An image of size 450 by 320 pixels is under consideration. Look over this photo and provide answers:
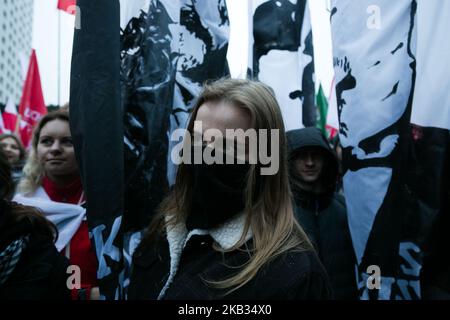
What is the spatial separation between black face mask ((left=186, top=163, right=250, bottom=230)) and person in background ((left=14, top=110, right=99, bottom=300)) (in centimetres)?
93

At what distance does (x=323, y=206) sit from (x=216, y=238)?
1.49 meters

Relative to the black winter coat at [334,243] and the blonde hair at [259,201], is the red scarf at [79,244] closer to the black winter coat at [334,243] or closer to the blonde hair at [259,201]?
the blonde hair at [259,201]

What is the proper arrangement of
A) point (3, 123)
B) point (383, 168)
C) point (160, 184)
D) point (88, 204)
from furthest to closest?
point (3, 123), point (160, 184), point (383, 168), point (88, 204)

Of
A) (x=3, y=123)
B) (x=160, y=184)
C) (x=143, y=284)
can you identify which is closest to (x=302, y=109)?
(x=160, y=184)

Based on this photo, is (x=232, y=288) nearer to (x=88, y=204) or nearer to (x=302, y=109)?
(x=88, y=204)

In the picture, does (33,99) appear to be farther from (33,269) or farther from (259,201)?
(259,201)

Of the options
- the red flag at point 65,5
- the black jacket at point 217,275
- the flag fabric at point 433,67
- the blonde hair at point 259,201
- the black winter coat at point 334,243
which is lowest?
the black winter coat at point 334,243

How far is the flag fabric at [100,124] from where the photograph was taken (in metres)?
1.54

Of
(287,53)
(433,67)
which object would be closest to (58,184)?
(287,53)

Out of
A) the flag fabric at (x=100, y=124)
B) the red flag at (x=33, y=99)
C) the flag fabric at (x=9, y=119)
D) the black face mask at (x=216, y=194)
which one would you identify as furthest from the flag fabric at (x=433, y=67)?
the flag fabric at (x=9, y=119)

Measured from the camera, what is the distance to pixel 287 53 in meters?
3.15

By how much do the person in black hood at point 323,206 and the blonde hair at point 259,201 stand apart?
106cm

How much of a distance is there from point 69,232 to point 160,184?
1.69 ft

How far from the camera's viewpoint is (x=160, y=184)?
6.41ft
